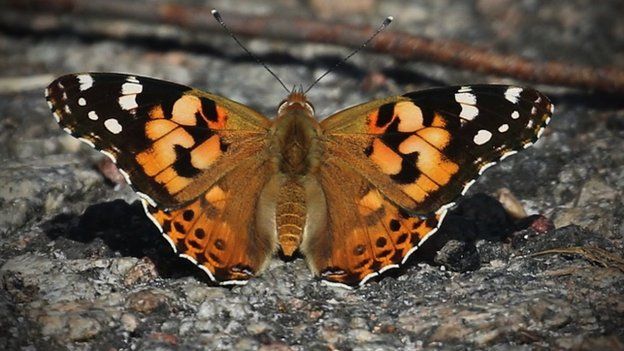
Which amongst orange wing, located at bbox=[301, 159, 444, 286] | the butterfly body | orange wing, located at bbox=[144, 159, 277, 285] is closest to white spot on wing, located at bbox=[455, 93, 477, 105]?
orange wing, located at bbox=[301, 159, 444, 286]

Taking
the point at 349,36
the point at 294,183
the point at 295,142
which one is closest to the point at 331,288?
the point at 294,183

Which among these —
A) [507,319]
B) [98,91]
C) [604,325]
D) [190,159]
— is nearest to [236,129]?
[190,159]

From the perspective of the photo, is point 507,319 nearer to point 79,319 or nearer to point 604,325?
point 604,325

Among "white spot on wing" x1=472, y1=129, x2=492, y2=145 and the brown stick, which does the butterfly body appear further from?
the brown stick

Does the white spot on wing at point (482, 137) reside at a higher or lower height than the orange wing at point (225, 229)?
higher

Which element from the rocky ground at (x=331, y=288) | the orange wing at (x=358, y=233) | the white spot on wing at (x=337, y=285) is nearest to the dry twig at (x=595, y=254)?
the rocky ground at (x=331, y=288)

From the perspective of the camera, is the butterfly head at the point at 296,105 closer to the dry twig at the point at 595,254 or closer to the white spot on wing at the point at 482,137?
the white spot on wing at the point at 482,137

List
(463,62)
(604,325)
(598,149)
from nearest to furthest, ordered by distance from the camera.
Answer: (604,325) < (598,149) < (463,62)
